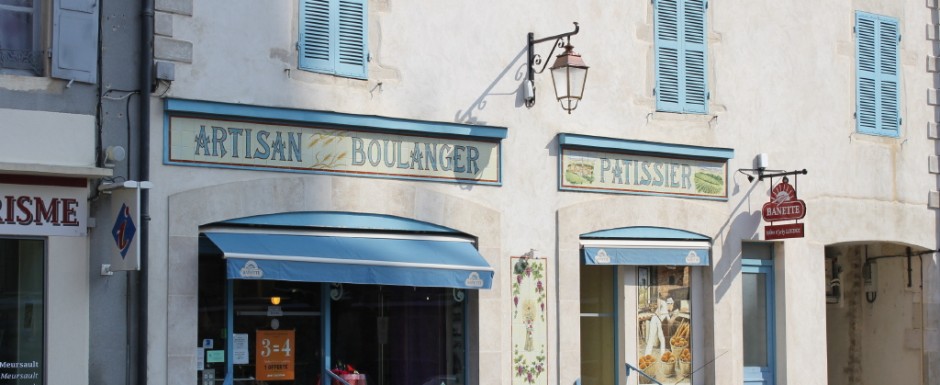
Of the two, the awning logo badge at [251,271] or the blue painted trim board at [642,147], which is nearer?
the awning logo badge at [251,271]

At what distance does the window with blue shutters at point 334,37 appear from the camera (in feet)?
37.3

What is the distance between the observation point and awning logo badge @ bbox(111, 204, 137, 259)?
384 inches

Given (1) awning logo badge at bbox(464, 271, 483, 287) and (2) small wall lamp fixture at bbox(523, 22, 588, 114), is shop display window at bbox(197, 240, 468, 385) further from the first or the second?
(2) small wall lamp fixture at bbox(523, 22, 588, 114)

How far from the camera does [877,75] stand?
50.6 feet

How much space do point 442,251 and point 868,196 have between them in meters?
6.02

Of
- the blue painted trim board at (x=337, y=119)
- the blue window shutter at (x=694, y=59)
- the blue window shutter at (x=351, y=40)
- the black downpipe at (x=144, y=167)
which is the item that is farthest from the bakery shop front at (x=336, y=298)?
the blue window shutter at (x=694, y=59)

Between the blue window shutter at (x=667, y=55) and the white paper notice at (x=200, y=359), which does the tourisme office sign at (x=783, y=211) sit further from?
the white paper notice at (x=200, y=359)

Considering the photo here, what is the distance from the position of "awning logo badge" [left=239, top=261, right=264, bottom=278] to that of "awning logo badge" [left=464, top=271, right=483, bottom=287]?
1.99m

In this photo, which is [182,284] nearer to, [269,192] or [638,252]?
[269,192]

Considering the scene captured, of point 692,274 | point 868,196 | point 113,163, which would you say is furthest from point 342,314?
point 868,196

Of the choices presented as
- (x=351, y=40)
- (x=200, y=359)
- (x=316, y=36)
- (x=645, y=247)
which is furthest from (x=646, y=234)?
(x=200, y=359)

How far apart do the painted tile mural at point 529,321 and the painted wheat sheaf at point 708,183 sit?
2.26m

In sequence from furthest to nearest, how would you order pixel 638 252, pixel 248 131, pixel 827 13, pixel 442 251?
pixel 827 13, pixel 638 252, pixel 442 251, pixel 248 131

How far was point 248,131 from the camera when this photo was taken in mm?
11023
